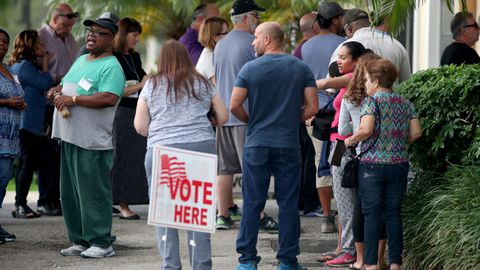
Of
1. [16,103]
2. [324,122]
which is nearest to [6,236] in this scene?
[16,103]

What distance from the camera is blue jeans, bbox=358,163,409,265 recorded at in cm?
859

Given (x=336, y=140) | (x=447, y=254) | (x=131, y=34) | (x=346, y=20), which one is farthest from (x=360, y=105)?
(x=131, y=34)

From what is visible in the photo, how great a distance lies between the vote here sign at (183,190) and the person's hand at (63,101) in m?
2.03

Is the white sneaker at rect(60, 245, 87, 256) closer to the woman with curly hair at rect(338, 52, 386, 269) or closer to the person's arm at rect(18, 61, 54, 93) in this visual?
the woman with curly hair at rect(338, 52, 386, 269)

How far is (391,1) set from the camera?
29.7 feet

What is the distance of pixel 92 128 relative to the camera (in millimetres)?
9688

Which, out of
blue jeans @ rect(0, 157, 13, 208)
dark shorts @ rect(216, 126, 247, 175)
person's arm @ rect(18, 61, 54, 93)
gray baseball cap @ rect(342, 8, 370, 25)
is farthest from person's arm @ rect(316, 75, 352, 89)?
person's arm @ rect(18, 61, 54, 93)

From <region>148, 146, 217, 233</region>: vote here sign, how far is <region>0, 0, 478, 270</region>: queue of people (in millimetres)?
485

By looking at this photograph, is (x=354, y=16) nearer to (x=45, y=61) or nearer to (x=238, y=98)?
(x=238, y=98)

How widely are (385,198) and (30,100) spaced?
4950 mm

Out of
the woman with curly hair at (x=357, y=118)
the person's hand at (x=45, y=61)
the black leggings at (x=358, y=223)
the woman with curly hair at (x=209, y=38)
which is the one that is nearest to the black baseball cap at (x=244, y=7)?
the woman with curly hair at (x=209, y=38)

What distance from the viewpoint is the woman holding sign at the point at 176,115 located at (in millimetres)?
8289

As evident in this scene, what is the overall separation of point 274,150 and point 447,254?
1.51 meters

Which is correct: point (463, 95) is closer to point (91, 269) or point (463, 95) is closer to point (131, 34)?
point (91, 269)
